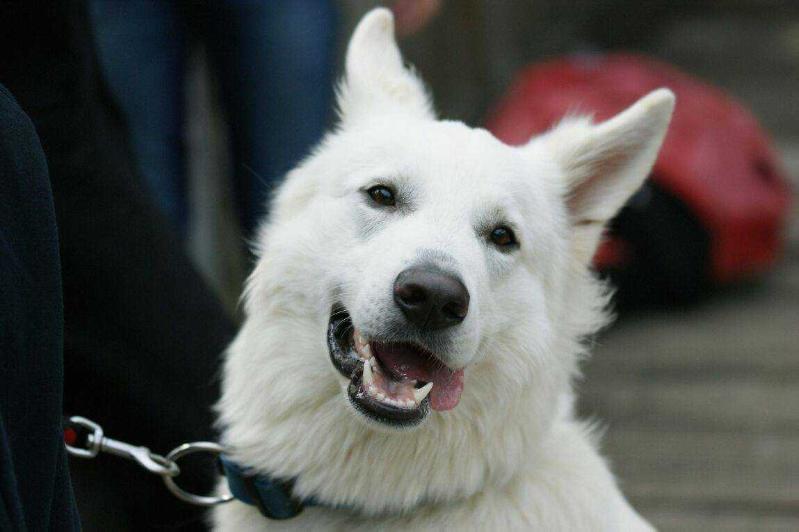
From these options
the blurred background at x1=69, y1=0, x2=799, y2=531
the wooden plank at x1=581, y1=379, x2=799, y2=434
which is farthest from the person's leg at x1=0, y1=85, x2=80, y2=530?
the wooden plank at x1=581, y1=379, x2=799, y2=434

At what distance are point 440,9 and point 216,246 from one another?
1996 millimetres

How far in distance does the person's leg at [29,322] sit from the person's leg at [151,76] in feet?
6.38

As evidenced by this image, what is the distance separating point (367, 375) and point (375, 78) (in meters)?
0.92

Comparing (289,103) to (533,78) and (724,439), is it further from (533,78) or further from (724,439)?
(533,78)

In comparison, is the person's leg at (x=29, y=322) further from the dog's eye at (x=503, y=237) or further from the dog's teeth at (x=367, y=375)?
the dog's eye at (x=503, y=237)

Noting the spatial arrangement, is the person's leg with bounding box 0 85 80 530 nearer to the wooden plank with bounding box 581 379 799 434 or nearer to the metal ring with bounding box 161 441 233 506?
the metal ring with bounding box 161 441 233 506

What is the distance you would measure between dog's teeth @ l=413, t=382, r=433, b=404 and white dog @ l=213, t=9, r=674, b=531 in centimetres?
1

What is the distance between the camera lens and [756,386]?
17.0 feet

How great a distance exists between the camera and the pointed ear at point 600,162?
8.64 feet

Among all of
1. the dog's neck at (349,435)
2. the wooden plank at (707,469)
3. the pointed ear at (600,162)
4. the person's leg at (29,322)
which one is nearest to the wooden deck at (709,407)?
the wooden plank at (707,469)

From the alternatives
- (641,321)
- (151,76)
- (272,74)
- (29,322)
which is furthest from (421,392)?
(641,321)

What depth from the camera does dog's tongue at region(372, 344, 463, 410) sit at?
88.5 inches

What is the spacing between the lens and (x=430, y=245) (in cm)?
225

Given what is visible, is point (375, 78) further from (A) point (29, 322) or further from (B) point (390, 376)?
(A) point (29, 322)
